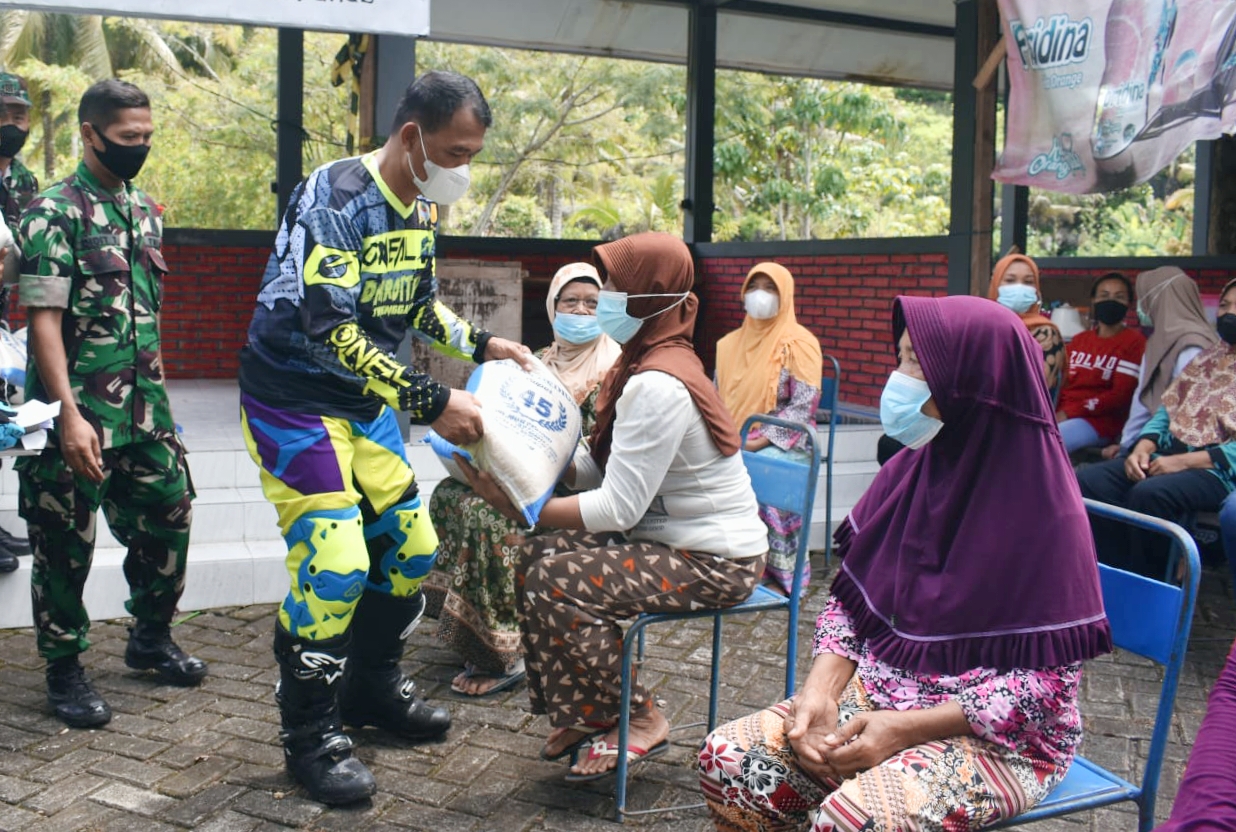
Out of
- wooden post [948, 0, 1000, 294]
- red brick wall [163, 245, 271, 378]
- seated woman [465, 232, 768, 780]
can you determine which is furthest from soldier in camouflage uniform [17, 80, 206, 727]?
red brick wall [163, 245, 271, 378]

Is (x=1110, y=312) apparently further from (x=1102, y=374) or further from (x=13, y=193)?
(x=13, y=193)

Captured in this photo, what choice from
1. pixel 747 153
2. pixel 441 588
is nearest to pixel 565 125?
pixel 747 153

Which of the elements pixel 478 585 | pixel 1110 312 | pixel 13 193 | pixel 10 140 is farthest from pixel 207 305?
pixel 1110 312

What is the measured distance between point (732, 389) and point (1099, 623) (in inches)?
148

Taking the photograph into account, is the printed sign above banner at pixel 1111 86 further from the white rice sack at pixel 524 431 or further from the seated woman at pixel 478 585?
the white rice sack at pixel 524 431

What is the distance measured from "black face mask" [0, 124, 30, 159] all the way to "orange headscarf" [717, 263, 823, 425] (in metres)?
3.17

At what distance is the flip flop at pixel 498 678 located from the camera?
13.5 feet

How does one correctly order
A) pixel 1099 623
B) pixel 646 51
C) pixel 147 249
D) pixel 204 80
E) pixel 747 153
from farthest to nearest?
pixel 204 80, pixel 747 153, pixel 646 51, pixel 147 249, pixel 1099 623

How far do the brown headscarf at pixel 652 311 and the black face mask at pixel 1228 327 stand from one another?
2.88 m

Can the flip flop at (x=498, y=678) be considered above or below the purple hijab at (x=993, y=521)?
below

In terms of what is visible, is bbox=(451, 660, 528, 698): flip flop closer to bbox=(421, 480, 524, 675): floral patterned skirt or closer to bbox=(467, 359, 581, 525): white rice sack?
bbox=(421, 480, 524, 675): floral patterned skirt

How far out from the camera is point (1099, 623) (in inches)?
82.7

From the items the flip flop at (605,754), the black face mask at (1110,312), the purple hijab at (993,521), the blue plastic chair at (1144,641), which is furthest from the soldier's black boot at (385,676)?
the black face mask at (1110,312)

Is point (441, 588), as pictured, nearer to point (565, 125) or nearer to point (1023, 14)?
point (1023, 14)
